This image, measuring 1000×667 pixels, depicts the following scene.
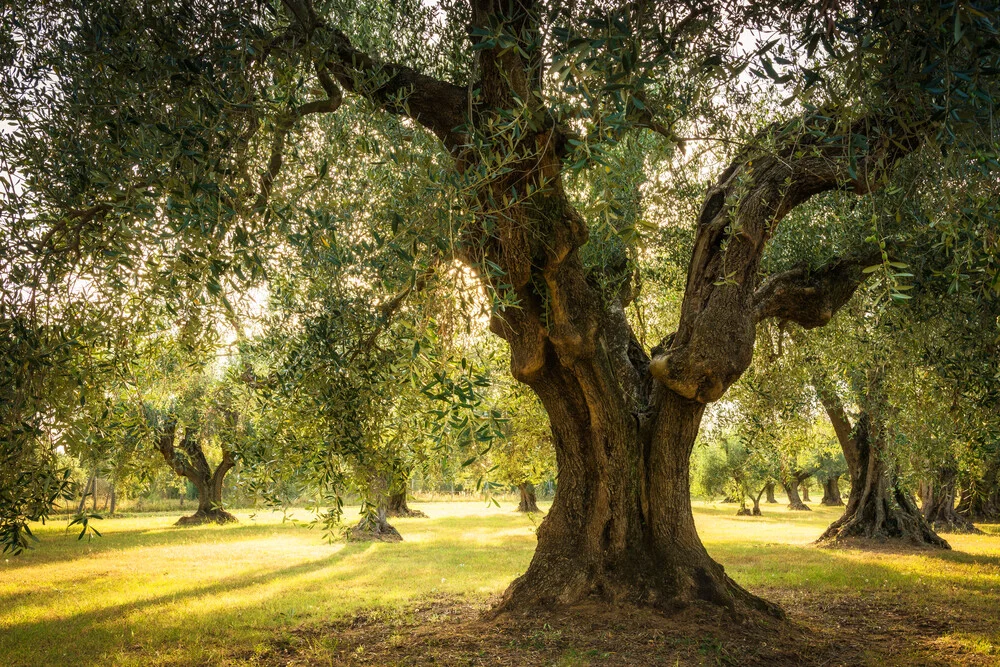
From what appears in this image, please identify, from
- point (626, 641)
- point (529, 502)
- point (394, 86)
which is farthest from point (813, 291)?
point (529, 502)

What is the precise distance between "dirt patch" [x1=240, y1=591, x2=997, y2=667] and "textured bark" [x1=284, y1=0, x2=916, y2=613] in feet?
1.25

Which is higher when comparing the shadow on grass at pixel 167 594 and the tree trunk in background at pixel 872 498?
the tree trunk in background at pixel 872 498

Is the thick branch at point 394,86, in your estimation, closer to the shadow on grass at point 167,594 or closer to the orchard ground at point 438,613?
the orchard ground at point 438,613

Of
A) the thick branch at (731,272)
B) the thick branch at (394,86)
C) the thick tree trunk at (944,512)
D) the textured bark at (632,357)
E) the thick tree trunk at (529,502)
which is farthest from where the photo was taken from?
the thick tree trunk at (529,502)

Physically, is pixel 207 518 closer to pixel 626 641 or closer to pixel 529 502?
pixel 529 502

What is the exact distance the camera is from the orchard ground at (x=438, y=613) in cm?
810

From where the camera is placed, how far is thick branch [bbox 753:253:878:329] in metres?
9.16

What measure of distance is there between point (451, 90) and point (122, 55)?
3.16 meters

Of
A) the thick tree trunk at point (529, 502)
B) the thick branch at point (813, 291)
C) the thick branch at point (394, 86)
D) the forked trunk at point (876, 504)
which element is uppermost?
the thick branch at point (394, 86)

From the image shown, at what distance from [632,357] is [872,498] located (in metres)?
14.6

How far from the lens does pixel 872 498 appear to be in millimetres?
20094

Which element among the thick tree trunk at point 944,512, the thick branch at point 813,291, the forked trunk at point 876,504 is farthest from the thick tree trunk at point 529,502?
the thick branch at point 813,291

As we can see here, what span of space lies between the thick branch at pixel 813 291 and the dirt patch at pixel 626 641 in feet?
14.1

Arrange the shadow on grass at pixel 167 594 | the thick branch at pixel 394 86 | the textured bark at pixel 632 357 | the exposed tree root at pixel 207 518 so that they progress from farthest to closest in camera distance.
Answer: the exposed tree root at pixel 207 518, the shadow on grass at pixel 167 594, the textured bark at pixel 632 357, the thick branch at pixel 394 86
